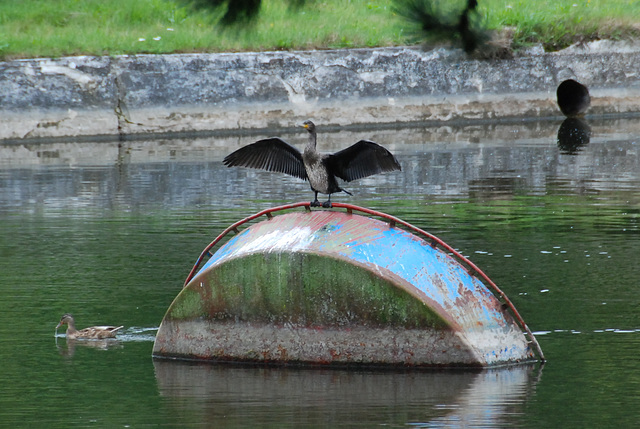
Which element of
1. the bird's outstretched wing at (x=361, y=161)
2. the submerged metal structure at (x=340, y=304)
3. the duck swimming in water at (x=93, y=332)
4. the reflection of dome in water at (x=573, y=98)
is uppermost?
the reflection of dome in water at (x=573, y=98)

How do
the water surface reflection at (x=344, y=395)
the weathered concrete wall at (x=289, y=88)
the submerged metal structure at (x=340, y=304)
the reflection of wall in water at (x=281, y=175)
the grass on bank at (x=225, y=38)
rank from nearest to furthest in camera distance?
the water surface reflection at (x=344, y=395) < the submerged metal structure at (x=340, y=304) < the reflection of wall in water at (x=281, y=175) < the weathered concrete wall at (x=289, y=88) < the grass on bank at (x=225, y=38)

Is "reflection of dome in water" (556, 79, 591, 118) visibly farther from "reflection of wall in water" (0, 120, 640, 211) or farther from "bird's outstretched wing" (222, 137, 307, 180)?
"bird's outstretched wing" (222, 137, 307, 180)

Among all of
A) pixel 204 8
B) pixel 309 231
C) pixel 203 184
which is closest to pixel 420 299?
pixel 309 231

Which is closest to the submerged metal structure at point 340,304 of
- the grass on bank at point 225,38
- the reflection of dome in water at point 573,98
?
the grass on bank at point 225,38

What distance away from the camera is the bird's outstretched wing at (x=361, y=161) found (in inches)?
324

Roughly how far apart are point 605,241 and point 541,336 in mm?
4147

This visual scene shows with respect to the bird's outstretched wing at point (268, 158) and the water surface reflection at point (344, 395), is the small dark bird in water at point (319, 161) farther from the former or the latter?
the water surface reflection at point (344, 395)

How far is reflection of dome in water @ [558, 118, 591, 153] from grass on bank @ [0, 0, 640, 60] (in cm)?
234

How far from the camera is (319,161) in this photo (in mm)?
8406

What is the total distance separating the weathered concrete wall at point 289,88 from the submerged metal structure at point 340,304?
1837cm

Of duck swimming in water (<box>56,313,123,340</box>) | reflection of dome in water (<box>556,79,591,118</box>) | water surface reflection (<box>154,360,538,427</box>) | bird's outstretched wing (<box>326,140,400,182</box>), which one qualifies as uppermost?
reflection of dome in water (<box>556,79,591,118</box>)

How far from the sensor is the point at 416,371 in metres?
7.95

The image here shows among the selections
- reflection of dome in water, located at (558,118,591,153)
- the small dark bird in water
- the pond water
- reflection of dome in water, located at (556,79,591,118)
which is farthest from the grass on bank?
the small dark bird in water

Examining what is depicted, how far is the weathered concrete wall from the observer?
2612cm
